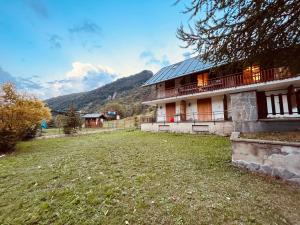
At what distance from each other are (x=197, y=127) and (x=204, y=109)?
3762mm

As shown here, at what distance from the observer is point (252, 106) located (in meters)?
8.20

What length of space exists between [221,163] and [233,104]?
300cm

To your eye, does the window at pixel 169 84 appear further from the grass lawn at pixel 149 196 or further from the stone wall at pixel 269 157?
the stone wall at pixel 269 157

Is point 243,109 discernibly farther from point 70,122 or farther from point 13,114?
point 70,122

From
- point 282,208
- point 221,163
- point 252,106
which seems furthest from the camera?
point 252,106

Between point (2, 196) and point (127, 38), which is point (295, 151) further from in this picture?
point (127, 38)

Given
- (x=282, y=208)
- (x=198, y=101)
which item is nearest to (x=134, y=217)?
(x=282, y=208)

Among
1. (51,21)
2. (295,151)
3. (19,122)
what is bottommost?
(295,151)

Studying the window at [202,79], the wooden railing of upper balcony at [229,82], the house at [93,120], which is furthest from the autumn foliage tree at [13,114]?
the house at [93,120]

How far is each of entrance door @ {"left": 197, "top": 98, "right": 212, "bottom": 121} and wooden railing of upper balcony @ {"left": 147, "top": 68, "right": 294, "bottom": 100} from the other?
1502mm

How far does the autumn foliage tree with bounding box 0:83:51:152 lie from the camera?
11859 mm

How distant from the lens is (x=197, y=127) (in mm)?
16141

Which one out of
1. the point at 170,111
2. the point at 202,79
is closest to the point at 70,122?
the point at 170,111

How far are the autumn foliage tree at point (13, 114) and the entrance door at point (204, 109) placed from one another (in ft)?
46.2
